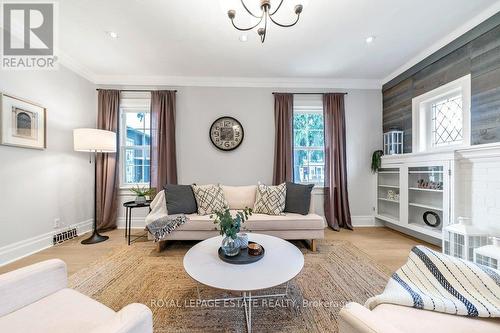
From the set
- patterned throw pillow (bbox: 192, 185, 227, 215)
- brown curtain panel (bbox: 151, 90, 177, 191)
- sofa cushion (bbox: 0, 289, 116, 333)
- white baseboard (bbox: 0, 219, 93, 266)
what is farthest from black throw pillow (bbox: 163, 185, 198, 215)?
sofa cushion (bbox: 0, 289, 116, 333)

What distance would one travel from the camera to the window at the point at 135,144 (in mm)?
3684

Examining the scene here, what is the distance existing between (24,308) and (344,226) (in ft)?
12.7

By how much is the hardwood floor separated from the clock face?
6.86 feet

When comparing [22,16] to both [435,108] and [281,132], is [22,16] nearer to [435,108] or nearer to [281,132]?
[281,132]

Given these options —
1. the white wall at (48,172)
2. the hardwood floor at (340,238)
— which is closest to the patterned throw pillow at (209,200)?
the hardwood floor at (340,238)

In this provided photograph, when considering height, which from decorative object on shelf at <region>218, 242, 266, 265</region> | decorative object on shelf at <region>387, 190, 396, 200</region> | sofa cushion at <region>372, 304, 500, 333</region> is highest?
decorative object on shelf at <region>387, 190, 396, 200</region>

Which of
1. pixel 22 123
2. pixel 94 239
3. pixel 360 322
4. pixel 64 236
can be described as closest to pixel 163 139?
pixel 22 123

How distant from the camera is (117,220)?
3.56 meters

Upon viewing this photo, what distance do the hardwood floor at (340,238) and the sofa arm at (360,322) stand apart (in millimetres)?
1873

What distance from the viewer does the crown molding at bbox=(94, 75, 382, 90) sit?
3.57 m

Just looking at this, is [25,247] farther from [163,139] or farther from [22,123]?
[163,139]

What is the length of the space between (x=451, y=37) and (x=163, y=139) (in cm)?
Answer: 431

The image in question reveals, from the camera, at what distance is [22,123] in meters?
2.38

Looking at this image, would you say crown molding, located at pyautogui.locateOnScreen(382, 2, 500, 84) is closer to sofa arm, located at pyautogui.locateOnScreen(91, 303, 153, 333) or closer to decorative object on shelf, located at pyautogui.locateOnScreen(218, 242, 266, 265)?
decorative object on shelf, located at pyautogui.locateOnScreen(218, 242, 266, 265)
